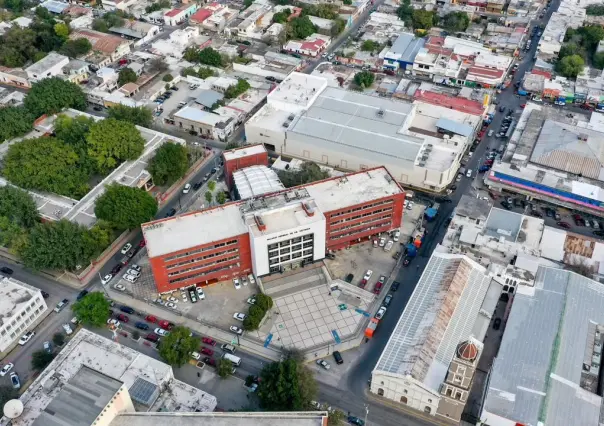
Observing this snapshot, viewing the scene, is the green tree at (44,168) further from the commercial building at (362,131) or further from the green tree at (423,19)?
the green tree at (423,19)

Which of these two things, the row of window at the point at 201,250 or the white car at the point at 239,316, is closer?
the row of window at the point at 201,250

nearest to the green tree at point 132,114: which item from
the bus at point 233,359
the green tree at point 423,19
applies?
the bus at point 233,359

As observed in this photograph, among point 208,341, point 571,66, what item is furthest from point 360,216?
point 571,66

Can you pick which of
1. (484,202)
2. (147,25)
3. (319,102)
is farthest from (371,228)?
(147,25)

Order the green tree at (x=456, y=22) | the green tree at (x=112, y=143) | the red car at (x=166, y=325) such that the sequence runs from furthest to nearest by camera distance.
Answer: the green tree at (x=456, y=22) → the green tree at (x=112, y=143) → the red car at (x=166, y=325)

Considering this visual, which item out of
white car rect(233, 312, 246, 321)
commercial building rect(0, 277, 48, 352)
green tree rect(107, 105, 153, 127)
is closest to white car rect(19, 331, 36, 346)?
commercial building rect(0, 277, 48, 352)

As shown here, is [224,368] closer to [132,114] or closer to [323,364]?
[323,364]

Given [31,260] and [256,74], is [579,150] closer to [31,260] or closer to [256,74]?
[256,74]

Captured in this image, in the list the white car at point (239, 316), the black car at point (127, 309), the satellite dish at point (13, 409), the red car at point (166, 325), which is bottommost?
the black car at point (127, 309)
